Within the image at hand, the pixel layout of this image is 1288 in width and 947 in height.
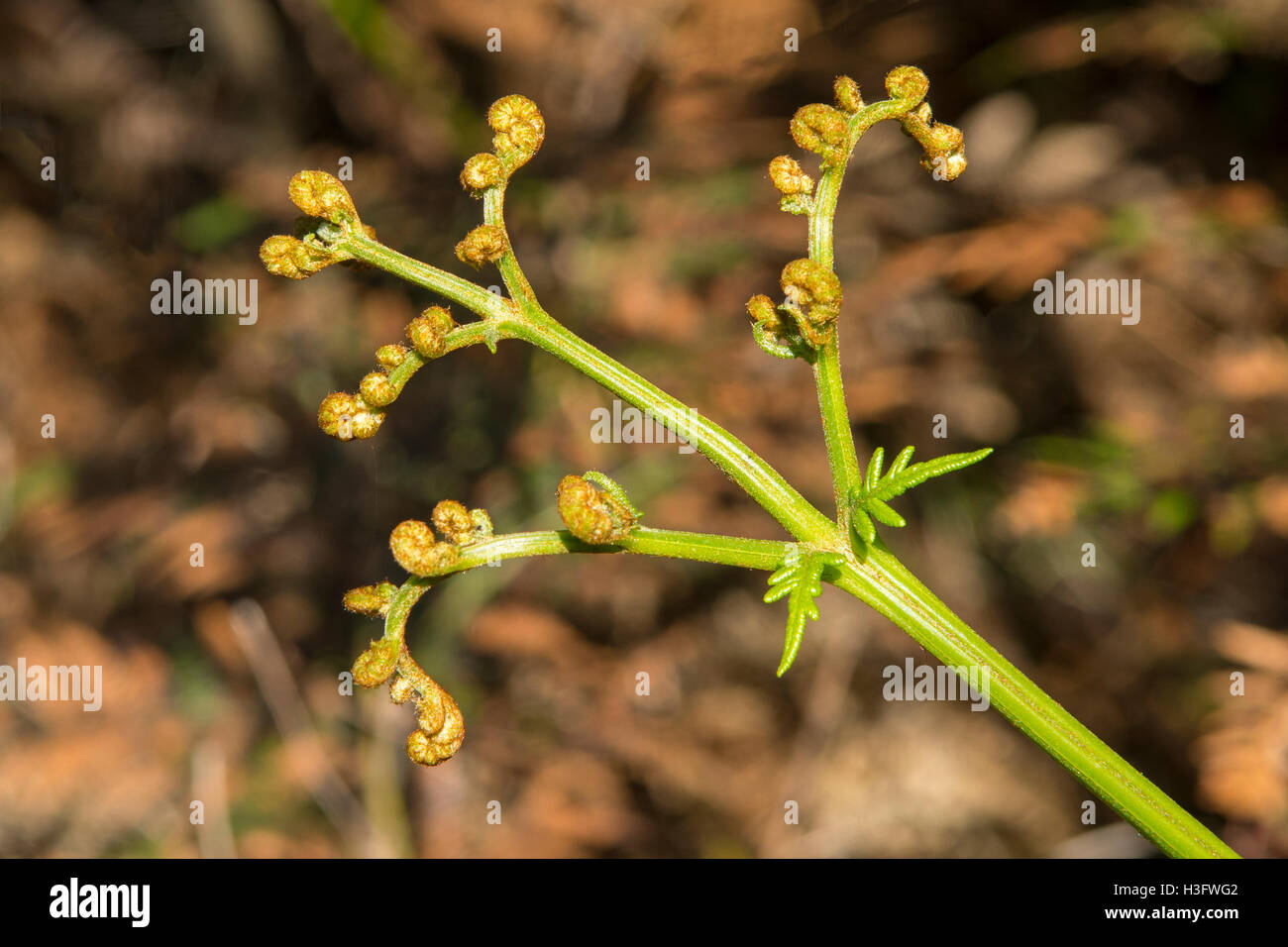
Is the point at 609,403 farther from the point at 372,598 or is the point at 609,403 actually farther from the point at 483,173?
the point at 372,598

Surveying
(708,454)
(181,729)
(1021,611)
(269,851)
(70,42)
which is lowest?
(269,851)

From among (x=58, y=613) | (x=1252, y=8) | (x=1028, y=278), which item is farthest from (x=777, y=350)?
(x=58, y=613)

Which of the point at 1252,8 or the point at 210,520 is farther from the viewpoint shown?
the point at 210,520

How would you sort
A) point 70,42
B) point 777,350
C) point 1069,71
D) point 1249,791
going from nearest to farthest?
1. point 777,350
2. point 1249,791
3. point 1069,71
4. point 70,42

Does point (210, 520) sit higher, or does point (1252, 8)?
point (1252, 8)

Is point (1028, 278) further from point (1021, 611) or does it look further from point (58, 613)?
point (58, 613)

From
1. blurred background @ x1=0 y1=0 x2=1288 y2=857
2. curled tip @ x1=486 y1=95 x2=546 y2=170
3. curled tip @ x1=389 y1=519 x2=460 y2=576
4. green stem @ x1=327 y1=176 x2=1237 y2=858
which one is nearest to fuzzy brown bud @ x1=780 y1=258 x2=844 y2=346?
green stem @ x1=327 y1=176 x2=1237 y2=858
